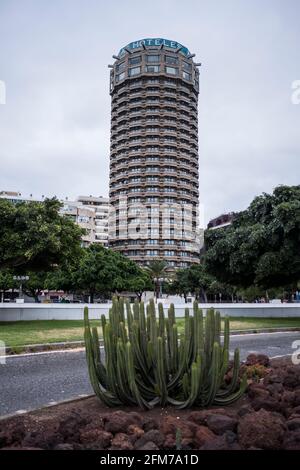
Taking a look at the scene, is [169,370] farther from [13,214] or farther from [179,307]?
[179,307]

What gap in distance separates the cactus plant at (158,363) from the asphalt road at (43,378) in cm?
121

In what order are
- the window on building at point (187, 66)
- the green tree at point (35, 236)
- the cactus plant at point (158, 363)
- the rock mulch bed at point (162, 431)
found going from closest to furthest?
the rock mulch bed at point (162, 431), the cactus plant at point (158, 363), the green tree at point (35, 236), the window on building at point (187, 66)

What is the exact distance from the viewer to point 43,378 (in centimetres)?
795

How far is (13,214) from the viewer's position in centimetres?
1995

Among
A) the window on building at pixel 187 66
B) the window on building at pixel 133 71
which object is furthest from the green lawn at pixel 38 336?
the window on building at pixel 187 66

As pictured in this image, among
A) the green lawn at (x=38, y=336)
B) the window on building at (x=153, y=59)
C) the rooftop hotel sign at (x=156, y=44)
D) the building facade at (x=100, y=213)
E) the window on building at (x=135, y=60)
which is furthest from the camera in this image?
the building facade at (x=100, y=213)

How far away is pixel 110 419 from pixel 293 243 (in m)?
18.9

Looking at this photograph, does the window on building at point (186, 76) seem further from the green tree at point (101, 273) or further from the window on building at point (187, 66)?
the green tree at point (101, 273)

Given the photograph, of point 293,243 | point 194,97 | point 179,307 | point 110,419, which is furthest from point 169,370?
point 194,97

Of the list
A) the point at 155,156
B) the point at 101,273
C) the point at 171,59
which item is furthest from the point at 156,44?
the point at 101,273

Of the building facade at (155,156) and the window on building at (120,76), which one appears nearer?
the building facade at (155,156)

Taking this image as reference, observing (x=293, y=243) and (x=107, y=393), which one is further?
Answer: (x=293, y=243)

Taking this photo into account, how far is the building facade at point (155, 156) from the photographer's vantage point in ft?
327

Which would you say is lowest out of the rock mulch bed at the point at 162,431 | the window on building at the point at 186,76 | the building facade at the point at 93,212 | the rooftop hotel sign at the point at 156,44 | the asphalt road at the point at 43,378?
the asphalt road at the point at 43,378
